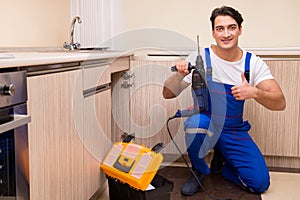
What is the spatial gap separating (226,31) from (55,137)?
129 centimetres

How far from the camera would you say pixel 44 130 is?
1.44 metres

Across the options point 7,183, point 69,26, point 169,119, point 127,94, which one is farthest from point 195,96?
point 7,183

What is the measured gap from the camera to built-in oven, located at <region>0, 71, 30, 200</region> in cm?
119

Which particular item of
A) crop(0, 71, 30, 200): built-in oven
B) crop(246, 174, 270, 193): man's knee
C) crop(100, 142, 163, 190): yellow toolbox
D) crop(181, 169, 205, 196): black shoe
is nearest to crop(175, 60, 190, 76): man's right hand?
crop(100, 142, 163, 190): yellow toolbox

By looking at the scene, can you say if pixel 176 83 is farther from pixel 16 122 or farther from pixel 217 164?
pixel 16 122

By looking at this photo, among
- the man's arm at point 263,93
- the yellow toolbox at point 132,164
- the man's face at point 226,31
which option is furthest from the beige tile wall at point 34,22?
the man's arm at point 263,93

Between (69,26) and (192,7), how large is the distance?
93cm

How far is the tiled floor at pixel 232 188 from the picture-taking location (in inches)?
88.5

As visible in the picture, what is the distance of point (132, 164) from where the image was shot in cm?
196

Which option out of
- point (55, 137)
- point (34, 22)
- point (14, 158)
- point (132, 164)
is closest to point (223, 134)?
point (132, 164)

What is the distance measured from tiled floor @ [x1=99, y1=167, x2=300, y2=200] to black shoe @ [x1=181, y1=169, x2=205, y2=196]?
0.09ft

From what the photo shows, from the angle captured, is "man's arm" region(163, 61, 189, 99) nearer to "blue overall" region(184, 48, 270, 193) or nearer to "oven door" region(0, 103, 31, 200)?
"blue overall" region(184, 48, 270, 193)

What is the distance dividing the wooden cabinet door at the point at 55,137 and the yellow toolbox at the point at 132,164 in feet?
0.74

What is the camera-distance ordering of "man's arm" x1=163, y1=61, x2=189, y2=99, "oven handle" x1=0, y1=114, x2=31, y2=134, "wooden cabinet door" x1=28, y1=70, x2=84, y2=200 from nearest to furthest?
"oven handle" x1=0, y1=114, x2=31, y2=134 → "wooden cabinet door" x1=28, y1=70, x2=84, y2=200 → "man's arm" x1=163, y1=61, x2=189, y2=99
